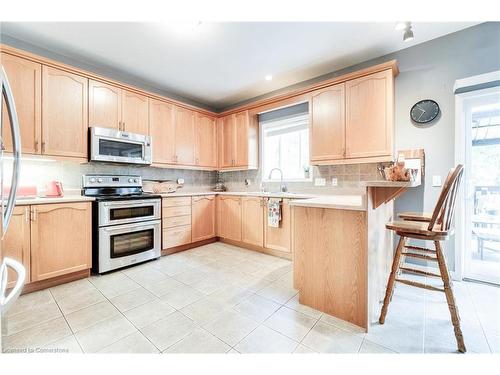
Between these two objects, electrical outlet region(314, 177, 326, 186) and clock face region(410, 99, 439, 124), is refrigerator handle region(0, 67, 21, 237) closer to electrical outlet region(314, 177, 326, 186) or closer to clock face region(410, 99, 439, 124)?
electrical outlet region(314, 177, 326, 186)

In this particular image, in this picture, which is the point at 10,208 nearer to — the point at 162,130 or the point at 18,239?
the point at 18,239

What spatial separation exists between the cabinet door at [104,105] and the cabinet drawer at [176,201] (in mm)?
1123

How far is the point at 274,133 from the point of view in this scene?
3.85 m

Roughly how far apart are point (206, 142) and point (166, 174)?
88 centimetres

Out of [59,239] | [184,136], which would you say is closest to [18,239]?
[59,239]

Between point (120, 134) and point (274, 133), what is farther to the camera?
point (274, 133)

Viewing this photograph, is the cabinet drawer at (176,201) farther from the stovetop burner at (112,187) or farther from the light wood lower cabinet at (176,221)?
the stovetop burner at (112,187)

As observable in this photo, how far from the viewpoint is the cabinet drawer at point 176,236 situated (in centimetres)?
314

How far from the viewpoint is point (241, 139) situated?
12.5 feet

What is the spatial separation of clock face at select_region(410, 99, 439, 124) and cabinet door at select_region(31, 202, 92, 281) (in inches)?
145
